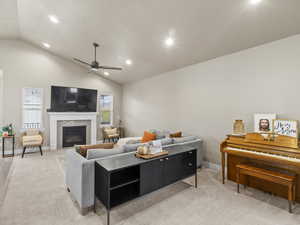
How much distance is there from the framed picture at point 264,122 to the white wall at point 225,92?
5.3 inches

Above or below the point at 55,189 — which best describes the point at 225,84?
above

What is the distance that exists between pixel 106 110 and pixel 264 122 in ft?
20.2

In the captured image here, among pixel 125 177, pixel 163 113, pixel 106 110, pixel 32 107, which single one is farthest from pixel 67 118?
pixel 125 177

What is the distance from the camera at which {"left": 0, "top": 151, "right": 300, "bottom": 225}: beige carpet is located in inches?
81.9

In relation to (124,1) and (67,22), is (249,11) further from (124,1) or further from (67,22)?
(67,22)

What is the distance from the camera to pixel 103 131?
693 centimetres

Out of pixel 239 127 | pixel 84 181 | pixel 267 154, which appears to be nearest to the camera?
pixel 84 181

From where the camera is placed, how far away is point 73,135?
6.46 meters

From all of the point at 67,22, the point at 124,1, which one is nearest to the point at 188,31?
the point at 124,1

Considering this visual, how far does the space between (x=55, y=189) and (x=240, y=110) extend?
165 inches

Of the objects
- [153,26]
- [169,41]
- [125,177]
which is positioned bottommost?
[125,177]

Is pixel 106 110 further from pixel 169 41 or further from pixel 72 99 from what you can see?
pixel 169 41

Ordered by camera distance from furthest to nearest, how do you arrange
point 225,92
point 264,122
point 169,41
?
point 225,92 → point 169,41 → point 264,122

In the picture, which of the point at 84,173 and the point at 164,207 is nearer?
the point at 84,173
